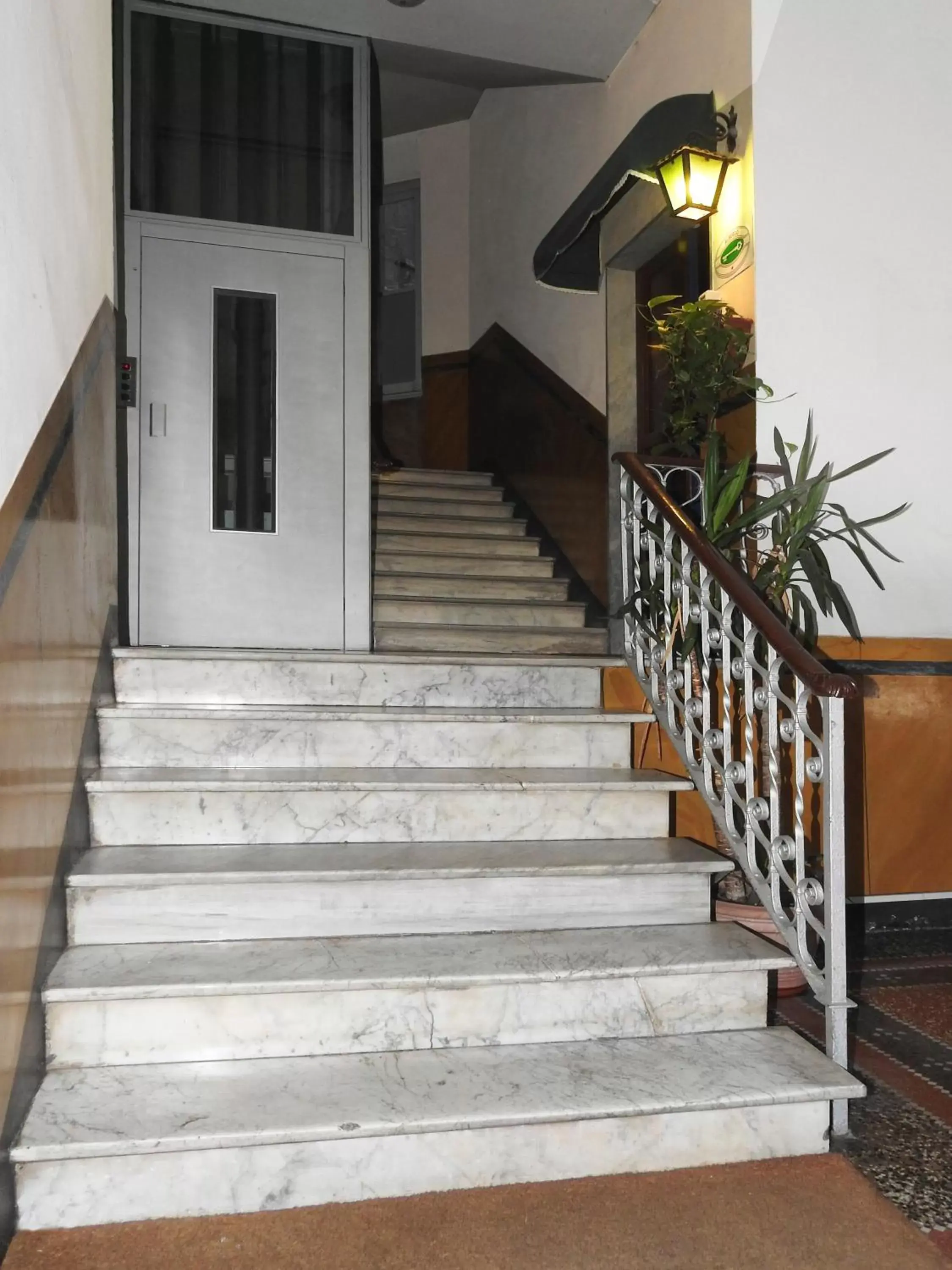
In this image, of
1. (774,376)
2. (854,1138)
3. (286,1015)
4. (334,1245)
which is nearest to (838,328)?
(774,376)

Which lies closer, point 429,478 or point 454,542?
point 454,542

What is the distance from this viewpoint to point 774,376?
342cm

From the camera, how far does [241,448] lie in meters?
3.94

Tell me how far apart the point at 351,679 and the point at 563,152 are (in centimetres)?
336

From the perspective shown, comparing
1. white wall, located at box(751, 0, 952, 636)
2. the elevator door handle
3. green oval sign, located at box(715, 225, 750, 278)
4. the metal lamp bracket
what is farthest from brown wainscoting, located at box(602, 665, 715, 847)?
the elevator door handle

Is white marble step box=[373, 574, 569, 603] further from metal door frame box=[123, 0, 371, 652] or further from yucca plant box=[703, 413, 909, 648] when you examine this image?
yucca plant box=[703, 413, 909, 648]

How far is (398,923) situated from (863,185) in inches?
121

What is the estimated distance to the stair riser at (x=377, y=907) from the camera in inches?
90.0

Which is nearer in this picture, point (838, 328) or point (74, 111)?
point (74, 111)

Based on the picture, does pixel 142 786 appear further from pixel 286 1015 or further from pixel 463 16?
pixel 463 16

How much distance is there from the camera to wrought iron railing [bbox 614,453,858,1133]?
2.17m

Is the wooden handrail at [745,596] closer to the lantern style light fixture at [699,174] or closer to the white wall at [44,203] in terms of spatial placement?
the lantern style light fixture at [699,174]

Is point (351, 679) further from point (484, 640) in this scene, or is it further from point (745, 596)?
point (745, 596)

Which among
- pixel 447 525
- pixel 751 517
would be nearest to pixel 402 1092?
pixel 751 517
